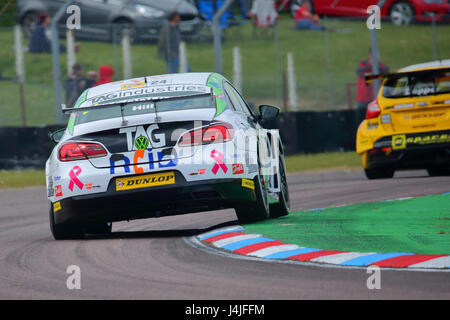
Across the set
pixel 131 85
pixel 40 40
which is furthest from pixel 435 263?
pixel 40 40

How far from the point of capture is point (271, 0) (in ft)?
93.7

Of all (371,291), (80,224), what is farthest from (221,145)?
(371,291)

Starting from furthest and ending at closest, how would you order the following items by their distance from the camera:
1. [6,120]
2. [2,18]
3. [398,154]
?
1. [2,18]
2. [6,120]
3. [398,154]

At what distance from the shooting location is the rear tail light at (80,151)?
9.38 metres

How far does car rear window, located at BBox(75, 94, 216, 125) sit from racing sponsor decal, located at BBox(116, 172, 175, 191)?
1.93ft

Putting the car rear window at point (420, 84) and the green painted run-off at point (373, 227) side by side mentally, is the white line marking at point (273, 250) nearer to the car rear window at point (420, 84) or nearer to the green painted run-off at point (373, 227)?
the green painted run-off at point (373, 227)

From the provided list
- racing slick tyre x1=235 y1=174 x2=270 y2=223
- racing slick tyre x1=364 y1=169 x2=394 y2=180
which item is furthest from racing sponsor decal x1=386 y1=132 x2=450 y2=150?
racing slick tyre x1=235 y1=174 x2=270 y2=223

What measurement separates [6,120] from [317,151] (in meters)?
6.68

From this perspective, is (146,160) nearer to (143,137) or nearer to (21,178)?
(143,137)

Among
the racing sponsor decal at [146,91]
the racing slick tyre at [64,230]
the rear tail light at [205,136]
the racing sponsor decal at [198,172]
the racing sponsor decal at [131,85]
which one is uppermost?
the racing sponsor decal at [131,85]

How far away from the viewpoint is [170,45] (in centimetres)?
2408

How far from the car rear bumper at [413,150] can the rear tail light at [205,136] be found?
6.20 metres

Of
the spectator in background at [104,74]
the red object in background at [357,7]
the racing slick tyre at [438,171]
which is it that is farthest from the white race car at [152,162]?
the red object in background at [357,7]
